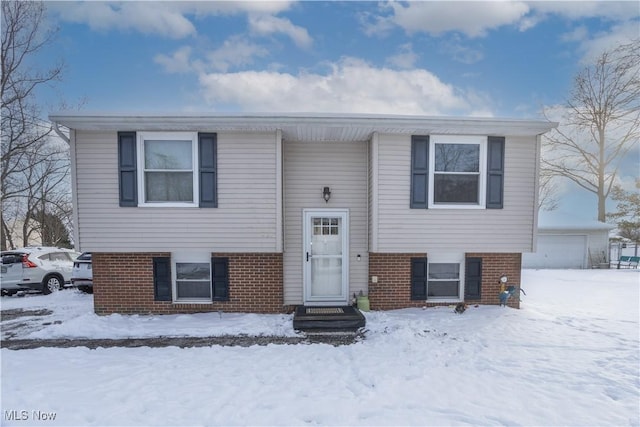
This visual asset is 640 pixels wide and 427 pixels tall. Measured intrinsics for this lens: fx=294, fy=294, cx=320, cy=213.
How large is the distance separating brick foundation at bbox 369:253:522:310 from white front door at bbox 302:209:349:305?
24.6 inches

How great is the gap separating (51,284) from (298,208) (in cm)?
822

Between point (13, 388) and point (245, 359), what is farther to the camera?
point (245, 359)

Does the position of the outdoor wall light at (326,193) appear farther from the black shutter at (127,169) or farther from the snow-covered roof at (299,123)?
the black shutter at (127,169)

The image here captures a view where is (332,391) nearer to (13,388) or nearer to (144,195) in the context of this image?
(13,388)

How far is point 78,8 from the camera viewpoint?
28.1 ft

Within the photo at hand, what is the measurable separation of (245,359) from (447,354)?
111 inches

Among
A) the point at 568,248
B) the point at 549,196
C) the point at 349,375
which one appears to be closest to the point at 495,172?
the point at 349,375

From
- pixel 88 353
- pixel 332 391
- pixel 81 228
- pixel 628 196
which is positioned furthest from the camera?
pixel 628 196

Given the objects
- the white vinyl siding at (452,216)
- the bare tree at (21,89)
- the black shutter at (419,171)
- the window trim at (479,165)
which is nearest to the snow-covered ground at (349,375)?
the white vinyl siding at (452,216)

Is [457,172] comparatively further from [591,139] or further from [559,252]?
[591,139]

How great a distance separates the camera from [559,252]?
1433 cm

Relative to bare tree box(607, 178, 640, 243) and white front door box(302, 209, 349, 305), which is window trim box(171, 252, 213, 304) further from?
bare tree box(607, 178, 640, 243)

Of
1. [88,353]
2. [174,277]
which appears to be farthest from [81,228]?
[88,353]

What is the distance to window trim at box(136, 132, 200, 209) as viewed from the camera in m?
5.60
